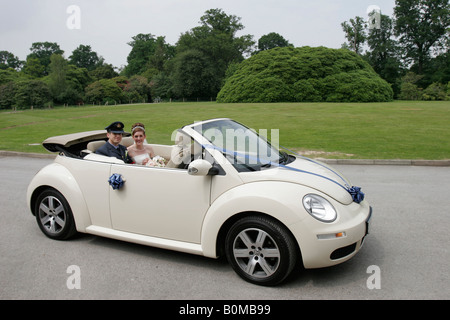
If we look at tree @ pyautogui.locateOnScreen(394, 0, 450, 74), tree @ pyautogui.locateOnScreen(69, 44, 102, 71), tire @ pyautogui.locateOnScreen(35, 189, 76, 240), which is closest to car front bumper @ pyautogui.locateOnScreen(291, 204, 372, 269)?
tire @ pyautogui.locateOnScreen(35, 189, 76, 240)

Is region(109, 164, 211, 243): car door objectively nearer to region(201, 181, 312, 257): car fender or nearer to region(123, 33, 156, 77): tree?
region(201, 181, 312, 257): car fender

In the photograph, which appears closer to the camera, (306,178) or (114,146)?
(306,178)

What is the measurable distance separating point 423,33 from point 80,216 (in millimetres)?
84219

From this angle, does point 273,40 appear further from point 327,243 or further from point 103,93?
point 327,243

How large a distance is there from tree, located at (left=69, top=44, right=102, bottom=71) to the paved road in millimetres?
123256

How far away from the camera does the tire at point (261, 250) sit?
3.23 meters

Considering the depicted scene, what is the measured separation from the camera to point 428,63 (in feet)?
229

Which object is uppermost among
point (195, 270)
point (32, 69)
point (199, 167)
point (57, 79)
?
point (32, 69)

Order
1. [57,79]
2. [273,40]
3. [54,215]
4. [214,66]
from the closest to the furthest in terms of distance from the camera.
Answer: [54,215], [57,79], [214,66], [273,40]

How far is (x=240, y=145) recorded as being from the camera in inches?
159

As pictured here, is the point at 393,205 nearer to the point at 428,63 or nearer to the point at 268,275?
the point at 268,275

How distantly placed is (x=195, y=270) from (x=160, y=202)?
83 centimetres

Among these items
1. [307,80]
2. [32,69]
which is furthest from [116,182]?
[32,69]

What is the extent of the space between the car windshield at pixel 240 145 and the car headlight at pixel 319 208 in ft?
2.08
